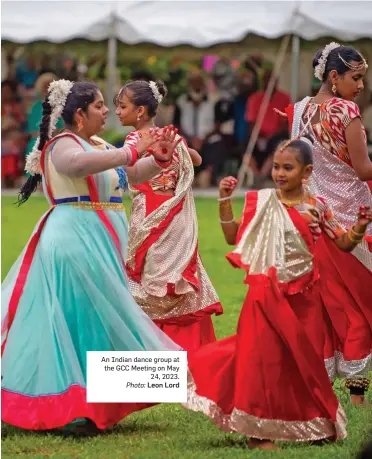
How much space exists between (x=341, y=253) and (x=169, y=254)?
3.56 feet

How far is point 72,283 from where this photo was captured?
603 cm

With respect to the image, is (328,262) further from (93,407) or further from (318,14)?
(318,14)

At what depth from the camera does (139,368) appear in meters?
6.04

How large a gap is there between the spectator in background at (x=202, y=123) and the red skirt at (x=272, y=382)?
46.1ft

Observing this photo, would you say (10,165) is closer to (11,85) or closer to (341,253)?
(11,85)

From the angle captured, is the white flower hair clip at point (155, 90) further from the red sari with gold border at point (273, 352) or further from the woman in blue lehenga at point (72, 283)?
the red sari with gold border at point (273, 352)

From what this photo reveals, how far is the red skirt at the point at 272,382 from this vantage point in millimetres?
5672

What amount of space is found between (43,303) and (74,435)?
0.59m

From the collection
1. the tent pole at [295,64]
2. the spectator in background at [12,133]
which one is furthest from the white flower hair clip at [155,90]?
the spectator in background at [12,133]

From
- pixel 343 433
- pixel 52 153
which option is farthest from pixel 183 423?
pixel 52 153

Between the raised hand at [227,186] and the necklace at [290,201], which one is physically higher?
the raised hand at [227,186]

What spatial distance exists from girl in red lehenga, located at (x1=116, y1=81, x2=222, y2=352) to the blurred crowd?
1138cm

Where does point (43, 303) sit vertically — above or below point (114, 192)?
below

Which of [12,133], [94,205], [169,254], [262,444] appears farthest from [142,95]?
[12,133]
